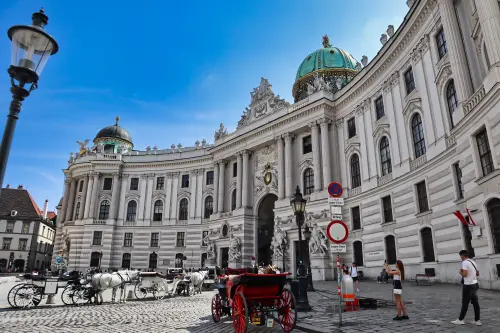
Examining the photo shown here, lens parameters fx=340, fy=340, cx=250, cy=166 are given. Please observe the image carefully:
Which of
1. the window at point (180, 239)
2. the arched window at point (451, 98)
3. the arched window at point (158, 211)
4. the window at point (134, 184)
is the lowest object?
the window at point (180, 239)

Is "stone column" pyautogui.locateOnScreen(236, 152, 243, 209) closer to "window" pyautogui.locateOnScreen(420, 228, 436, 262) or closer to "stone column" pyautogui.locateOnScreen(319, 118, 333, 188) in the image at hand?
"stone column" pyautogui.locateOnScreen(319, 118, 333, 188)

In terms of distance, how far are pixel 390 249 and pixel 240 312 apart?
19601mm

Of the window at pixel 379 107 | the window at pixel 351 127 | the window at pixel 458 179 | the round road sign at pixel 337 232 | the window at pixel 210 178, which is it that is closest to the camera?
the round road sign at pixel 337 232

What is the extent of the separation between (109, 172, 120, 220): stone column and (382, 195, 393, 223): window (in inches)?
1524

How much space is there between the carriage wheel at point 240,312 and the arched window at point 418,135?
61.2ft

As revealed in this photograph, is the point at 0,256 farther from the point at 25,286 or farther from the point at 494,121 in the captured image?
the point at 494,121

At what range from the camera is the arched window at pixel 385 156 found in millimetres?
25677

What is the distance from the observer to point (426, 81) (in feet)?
70.7

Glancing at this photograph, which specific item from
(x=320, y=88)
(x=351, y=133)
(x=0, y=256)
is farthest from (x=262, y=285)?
(x=0, y=256)

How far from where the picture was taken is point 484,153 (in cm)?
1335

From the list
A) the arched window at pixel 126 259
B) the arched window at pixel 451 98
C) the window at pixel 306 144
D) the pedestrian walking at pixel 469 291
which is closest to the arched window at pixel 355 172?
the window at pixel 306 144

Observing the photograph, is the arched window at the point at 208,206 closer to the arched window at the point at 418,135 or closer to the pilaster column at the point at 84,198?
the pilaster column at the point at 84,198

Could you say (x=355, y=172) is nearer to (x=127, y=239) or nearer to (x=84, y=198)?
(x=127, y=239)

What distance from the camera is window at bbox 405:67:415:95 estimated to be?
77.3 feet
